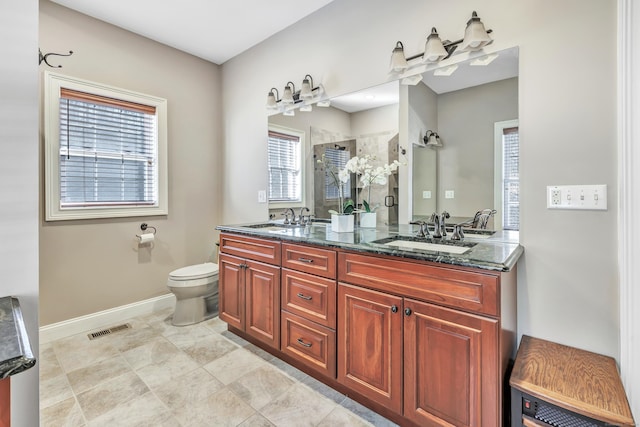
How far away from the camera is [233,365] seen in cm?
206

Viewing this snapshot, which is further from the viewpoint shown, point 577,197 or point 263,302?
point 263,302

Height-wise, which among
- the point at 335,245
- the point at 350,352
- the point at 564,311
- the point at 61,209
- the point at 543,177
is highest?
the point at 543,177

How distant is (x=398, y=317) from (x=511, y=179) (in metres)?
0.96

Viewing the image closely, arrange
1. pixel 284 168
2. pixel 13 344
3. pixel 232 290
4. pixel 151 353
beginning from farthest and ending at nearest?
pixel 284 168 → pixel 232 290 → pixel 151 353 → pixel 13 344

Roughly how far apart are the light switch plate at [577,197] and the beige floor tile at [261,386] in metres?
1.75

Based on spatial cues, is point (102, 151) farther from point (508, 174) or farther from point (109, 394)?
point (508, 174)

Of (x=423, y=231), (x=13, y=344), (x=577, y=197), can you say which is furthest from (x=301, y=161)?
(x=13, y=344)

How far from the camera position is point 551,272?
148 cm

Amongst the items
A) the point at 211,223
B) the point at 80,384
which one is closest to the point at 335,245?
the point at 80,384

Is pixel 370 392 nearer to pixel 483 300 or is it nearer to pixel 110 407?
pixel 483 300

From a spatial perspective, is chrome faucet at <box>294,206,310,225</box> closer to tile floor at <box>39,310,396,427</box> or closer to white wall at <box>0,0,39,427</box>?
tile floor at <box>39,310,396,427</box>

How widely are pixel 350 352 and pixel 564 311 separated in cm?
105

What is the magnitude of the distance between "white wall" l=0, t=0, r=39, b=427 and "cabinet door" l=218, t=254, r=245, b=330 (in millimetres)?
1403

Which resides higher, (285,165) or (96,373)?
(285,165)
